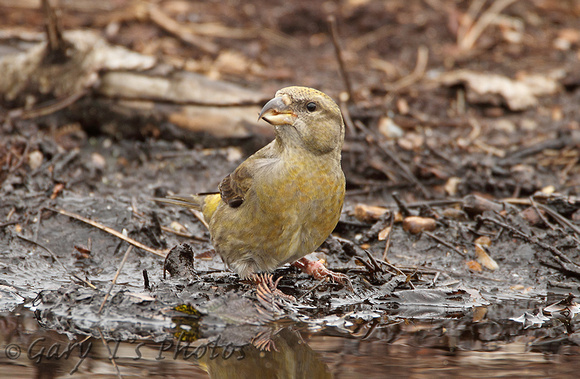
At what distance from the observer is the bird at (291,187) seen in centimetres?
422

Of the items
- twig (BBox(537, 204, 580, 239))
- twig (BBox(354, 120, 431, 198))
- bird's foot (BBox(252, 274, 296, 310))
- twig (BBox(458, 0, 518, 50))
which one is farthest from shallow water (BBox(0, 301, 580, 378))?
twig (BBox(458, 0, 518, 50))

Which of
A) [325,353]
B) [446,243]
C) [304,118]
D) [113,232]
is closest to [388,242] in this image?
[446,243]

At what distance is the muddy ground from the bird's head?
843 millimetres

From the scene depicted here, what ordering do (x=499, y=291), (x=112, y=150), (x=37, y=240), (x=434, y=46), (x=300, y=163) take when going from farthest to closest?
(x=434, y=46), (x=112, y=150), (x=37, y=240), (x=499, y=291), (x=300, y=163)

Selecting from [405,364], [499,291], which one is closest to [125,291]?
[405,364]

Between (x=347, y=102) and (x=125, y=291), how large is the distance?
4042mm

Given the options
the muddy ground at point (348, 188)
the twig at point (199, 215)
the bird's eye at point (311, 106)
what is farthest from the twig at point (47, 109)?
the bird's eye at point (311, 106)

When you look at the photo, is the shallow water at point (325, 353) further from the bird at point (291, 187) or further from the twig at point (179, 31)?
the twig at point (179, 31)

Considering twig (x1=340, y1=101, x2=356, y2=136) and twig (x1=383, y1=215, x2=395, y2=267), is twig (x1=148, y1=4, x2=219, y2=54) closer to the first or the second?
twig (x1=340, y1=101, x2=356, y2=136)

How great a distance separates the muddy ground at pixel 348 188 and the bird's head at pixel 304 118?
843 mm

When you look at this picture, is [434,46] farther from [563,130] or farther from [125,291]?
[125,291]

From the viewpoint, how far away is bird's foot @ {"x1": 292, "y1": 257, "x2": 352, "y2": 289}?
14.8ft

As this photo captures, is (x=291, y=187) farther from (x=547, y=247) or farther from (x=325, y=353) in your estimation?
(x=547, y=247)

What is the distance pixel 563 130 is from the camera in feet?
23.5
